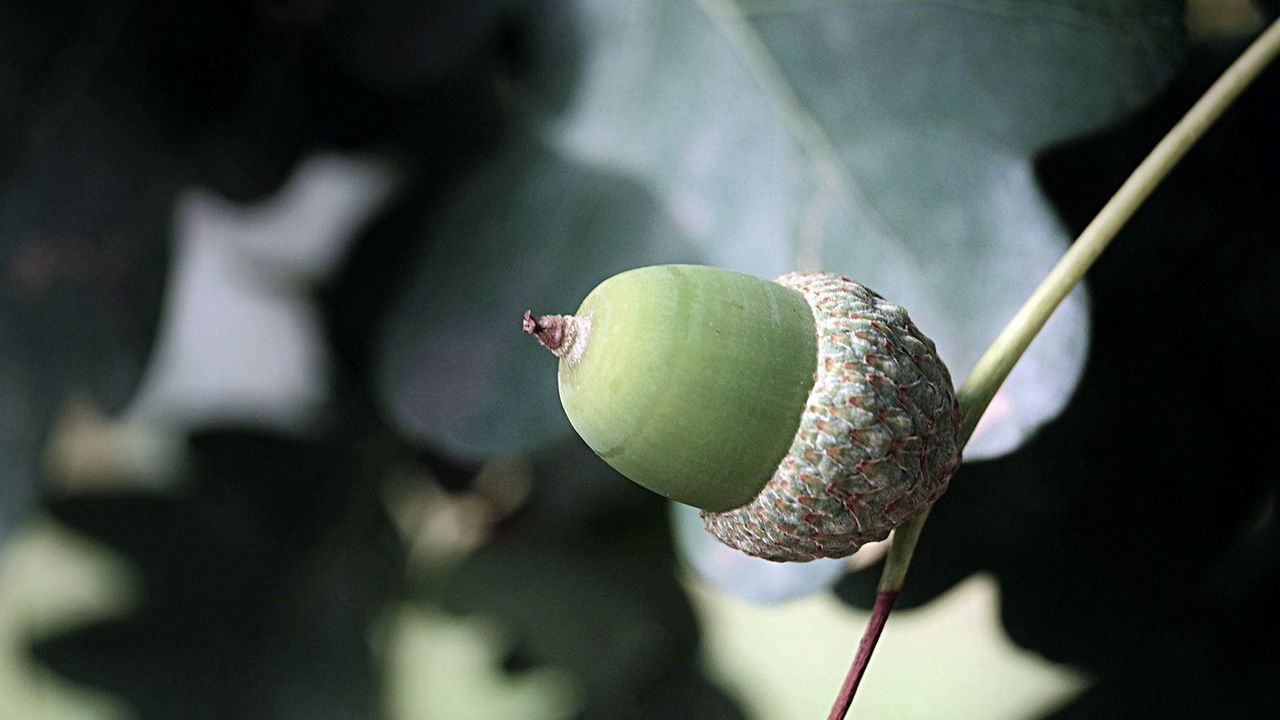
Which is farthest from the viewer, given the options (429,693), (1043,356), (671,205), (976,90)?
(429,693)

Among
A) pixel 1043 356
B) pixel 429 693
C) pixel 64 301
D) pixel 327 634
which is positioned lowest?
pixel 429 693

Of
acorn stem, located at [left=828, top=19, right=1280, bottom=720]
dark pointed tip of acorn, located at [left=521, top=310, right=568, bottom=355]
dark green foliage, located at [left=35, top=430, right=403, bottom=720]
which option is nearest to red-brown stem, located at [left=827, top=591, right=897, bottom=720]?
acorn stem, located at [left=828, top=19, right=1280, bottom=720]

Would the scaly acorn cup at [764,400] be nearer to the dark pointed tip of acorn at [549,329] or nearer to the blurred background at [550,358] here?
the dark pointed tip of acorn at [549,329]

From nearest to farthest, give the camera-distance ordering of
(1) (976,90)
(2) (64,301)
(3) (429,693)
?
(1) (976,90)
(2) (64,301)
(3) (429,693)

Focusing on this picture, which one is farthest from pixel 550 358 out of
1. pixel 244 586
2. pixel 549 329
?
pixel 244 586

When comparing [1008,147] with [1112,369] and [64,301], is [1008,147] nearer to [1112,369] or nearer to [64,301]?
[1112,369]

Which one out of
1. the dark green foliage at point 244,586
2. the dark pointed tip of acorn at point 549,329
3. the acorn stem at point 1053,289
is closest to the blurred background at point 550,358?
the dark green foliage at point 244,586

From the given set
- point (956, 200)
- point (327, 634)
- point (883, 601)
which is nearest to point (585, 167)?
point (956, 200)

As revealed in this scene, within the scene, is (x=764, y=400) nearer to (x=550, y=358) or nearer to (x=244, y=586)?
(x=550, y=358)
